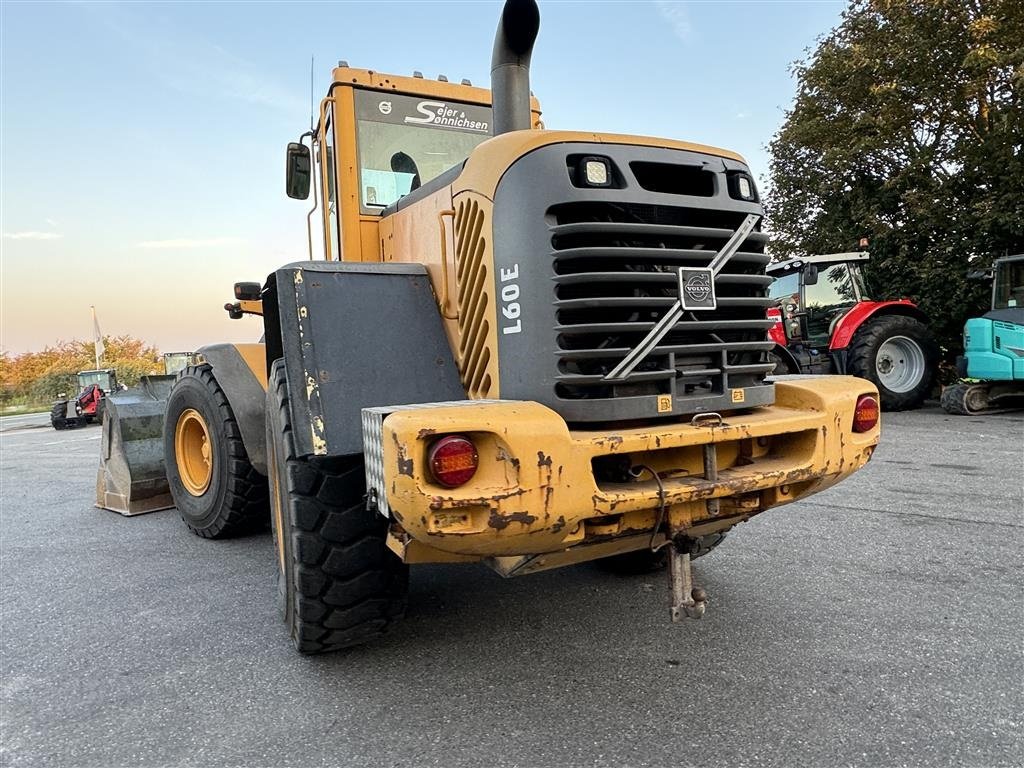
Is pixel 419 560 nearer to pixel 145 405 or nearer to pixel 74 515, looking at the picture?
pixel 145 405

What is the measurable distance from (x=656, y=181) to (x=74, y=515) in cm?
584

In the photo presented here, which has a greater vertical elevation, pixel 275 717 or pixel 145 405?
pixel 145 405

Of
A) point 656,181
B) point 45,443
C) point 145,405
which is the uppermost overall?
point 656,181

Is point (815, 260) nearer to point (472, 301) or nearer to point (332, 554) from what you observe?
point (472, 301)

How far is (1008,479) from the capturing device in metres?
5.79

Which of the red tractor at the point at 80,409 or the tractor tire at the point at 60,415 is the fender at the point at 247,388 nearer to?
the red tractor at the point at 80,409

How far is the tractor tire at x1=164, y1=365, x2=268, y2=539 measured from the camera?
431cm

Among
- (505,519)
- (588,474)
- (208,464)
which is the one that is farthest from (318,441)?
(208,464)

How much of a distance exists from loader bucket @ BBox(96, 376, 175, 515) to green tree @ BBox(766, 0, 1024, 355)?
1254cm

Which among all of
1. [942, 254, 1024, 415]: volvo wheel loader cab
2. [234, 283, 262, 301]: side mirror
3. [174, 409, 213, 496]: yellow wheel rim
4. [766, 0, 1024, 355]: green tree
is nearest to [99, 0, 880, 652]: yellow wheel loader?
[234, 283, 262, 301]: side mirror

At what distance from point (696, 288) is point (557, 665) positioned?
5.00 ft

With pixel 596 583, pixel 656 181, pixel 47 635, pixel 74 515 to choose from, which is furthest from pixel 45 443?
pixel 656 181

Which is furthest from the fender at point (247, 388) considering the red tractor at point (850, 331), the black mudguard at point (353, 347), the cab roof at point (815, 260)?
the cab roof at point (815, 260)

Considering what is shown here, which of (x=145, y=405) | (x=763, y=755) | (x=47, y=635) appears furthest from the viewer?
(x=145, y=405)
